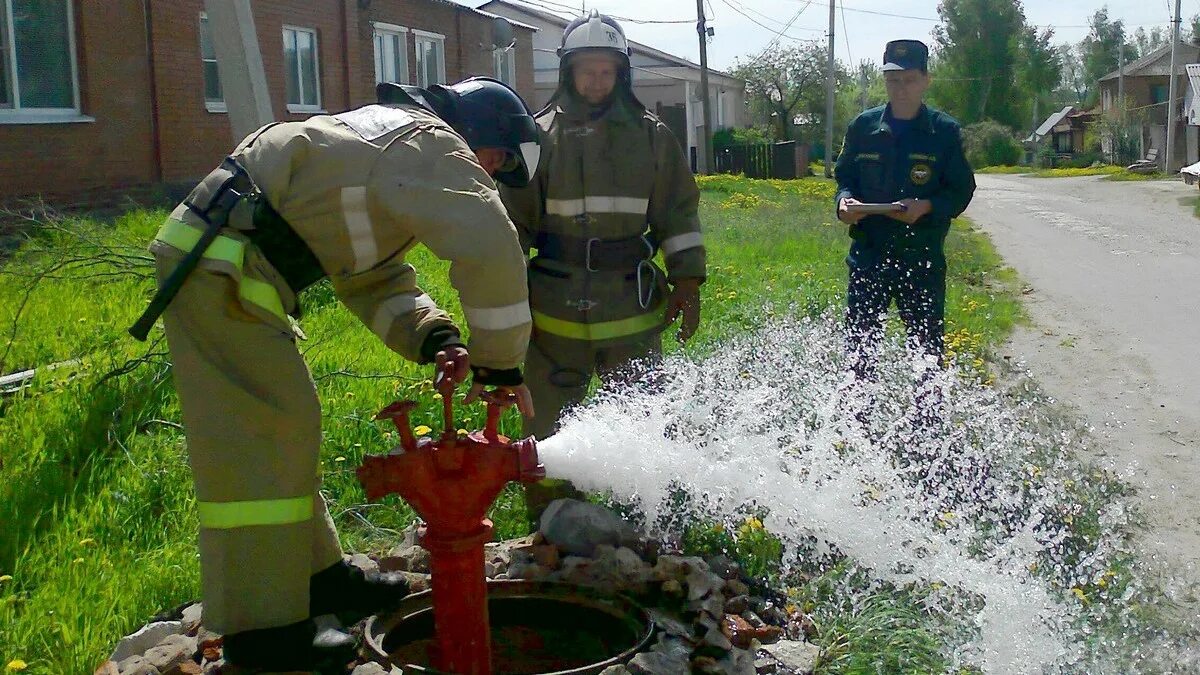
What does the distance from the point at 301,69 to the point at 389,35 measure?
12.1 feet

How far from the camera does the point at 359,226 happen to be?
9.08 feet

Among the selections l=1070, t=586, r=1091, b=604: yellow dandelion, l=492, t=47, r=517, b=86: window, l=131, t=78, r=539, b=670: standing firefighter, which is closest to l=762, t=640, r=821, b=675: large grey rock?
l=1070, t=586, r=1091, b=604: yellow dandelion

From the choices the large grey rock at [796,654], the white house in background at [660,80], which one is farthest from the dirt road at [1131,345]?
the white house in background at [660,80]

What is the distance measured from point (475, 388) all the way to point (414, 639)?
0.93 metres

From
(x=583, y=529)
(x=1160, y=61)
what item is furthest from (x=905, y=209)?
(x=1160, y=61)

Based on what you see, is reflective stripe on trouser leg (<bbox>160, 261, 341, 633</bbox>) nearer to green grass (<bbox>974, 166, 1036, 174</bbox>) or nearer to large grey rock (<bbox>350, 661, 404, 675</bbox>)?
large grey rock (<bbox>350, 661, 404, 675</bbox>)

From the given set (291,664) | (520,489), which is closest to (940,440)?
(520,489)

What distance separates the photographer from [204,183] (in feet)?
9.07

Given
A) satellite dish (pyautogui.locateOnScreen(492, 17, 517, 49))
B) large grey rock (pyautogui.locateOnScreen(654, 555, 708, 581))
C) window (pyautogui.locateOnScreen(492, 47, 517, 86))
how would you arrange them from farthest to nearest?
window (pyautogui.locateOnScreen(492, 47, 517, 86))
satellite dish (pyautogui.locateOnScreen(492, 17, 517, 49))
large grey rock (pyautogui.locateOnScreen(654, 555, 708, 581))

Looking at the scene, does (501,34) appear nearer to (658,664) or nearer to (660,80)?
(660,80)

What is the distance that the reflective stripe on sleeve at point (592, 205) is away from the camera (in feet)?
13.9

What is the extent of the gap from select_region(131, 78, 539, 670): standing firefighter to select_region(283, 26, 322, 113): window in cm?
1670

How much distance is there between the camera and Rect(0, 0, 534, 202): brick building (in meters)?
12.6

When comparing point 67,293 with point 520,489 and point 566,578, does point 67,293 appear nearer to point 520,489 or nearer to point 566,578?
point 520,489
